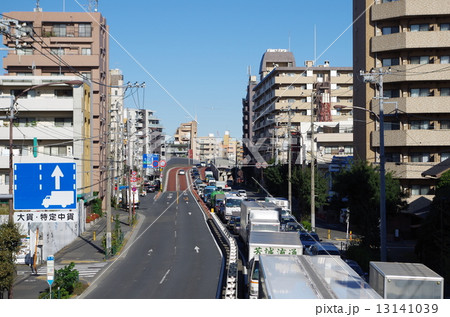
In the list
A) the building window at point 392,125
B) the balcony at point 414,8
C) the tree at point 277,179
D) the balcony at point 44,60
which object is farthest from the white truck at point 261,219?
the balcony at point 44,60

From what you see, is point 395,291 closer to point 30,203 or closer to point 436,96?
point 30,203

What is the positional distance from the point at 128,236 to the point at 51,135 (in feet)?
37.9

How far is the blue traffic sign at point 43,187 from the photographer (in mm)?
19453

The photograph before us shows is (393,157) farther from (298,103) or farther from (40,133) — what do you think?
(298,103)

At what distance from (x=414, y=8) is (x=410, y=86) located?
6473 millimetres

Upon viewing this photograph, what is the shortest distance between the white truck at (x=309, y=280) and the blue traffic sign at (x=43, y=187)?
27.3ft

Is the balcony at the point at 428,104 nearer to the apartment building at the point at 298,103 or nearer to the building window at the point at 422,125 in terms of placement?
the building window at the point at 422,125

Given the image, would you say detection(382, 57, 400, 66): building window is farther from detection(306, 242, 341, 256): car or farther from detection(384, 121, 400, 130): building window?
detection(306, 242, 341, 256): car

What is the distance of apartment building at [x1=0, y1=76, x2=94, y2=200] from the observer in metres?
45.8

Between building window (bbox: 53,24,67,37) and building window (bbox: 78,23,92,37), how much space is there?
212cm

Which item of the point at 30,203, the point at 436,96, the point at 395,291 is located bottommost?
the point at 395,291

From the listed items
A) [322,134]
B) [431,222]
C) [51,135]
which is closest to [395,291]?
[431,222]

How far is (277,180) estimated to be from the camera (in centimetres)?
6781

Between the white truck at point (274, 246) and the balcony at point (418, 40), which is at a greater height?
the balcony at point (418, 40)
